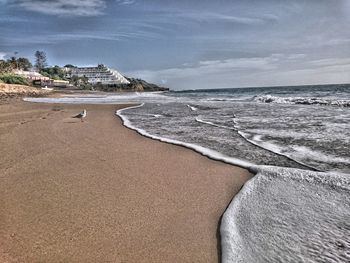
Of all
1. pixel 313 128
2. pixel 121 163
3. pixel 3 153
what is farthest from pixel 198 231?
pixel 313 128

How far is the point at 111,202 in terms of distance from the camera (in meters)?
4.00

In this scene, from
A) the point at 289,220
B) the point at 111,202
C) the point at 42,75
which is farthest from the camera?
the point at 42,75

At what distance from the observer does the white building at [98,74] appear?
143350mm

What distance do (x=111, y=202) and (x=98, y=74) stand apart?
499ft

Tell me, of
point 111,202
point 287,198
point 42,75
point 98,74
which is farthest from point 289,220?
point 98,74

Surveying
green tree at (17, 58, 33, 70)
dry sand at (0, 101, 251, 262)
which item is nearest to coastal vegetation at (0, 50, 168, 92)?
green tree at (17, 58, 33, 70)

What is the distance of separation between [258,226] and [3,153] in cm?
506

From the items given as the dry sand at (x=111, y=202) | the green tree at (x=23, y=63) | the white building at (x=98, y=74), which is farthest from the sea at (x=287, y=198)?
the white building at (x=98, y=74)

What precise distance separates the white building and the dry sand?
13722cm

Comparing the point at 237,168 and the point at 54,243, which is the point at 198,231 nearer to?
the point at 54,243

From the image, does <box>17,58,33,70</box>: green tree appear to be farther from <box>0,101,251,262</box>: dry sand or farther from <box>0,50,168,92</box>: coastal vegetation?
<box>0,101,251,262</box>: dry sand

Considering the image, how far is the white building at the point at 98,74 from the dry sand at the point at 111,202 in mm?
137225

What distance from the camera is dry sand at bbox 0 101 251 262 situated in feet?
9.64

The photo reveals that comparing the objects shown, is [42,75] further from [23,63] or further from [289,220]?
[289,220]
